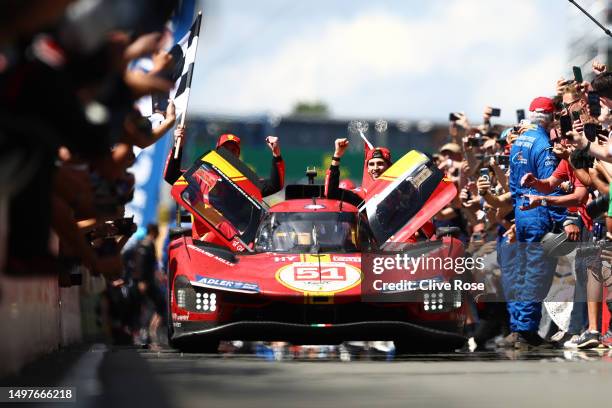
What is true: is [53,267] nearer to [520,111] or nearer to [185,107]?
[185,107]

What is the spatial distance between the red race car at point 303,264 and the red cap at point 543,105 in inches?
47.6

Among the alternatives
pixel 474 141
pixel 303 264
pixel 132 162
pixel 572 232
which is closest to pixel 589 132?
pixel 572 232

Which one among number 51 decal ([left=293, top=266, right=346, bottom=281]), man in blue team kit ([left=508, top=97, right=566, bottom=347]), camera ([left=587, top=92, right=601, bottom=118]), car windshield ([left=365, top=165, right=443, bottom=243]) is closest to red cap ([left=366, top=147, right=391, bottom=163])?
car windshield ([left=365, top=165, right=443, bottom=243])

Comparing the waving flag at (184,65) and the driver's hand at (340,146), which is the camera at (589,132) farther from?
the driver's hand at (340,146)

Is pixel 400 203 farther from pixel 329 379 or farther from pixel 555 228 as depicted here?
pixel 329 379

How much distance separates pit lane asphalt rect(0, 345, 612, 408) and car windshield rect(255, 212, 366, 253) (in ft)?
4.41

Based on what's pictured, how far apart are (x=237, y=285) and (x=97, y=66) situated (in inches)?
300

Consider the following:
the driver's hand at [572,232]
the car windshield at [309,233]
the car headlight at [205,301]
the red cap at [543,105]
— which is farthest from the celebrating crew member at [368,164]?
the car headlight at [205,301]

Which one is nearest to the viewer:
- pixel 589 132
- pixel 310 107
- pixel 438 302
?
pixel 589 132

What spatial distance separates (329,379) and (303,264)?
3.74 meters

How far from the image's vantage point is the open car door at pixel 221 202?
50.2 ft

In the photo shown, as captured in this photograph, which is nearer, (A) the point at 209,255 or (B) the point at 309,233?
(A) the point at 209,255

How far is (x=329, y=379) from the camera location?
1027cm

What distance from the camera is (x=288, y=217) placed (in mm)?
15109
